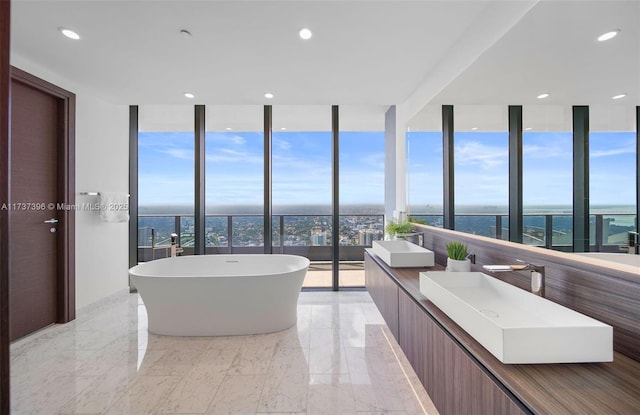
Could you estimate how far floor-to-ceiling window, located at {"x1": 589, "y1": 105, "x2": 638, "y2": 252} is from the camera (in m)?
1.01

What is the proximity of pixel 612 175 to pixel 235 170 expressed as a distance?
3876 mm

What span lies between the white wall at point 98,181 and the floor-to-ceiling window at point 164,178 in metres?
0.23

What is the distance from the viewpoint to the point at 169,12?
6.58 feet

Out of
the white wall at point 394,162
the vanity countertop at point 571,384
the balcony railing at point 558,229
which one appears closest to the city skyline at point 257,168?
the white wall at point 394,162

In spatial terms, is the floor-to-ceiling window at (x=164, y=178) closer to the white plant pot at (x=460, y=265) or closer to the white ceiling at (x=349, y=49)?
the white ceiling at (x=349, y=49)

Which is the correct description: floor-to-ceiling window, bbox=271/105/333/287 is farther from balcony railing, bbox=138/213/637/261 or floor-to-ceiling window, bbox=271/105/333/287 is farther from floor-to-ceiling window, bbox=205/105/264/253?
floor-to-ceiling window, bbox=205/105/264/253

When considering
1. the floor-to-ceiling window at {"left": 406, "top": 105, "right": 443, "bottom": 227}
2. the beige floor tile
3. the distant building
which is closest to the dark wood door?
the beige floor tile

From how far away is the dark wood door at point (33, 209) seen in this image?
2.69 meters

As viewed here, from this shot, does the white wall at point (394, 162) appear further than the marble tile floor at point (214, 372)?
Yes

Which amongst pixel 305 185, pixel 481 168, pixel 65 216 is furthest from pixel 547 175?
pixel 65 216

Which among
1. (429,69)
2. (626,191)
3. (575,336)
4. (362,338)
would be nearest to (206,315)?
(362,338)

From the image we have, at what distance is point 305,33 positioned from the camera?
7.34 ft

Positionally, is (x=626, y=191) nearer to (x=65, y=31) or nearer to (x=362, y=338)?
(x=362, y=338)

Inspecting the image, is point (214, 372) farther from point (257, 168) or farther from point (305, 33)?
point (305, 33)
